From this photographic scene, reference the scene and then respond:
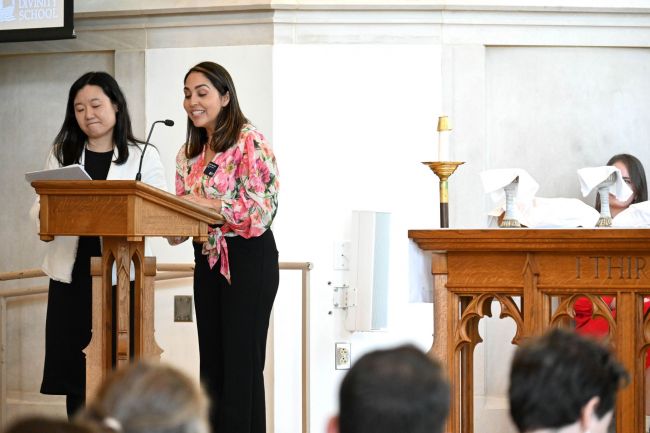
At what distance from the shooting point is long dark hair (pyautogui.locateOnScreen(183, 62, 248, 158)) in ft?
12.4

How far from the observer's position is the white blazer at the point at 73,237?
3699 mm

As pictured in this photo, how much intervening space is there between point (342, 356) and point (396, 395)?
414 cm

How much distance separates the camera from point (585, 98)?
5.78 m

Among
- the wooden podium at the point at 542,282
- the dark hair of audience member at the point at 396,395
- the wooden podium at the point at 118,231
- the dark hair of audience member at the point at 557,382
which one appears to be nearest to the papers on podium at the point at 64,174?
the wooden podium at the point at 118,231

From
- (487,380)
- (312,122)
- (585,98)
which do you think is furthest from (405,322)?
(585,98)

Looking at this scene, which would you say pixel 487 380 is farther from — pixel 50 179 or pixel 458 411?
pixel 50 179

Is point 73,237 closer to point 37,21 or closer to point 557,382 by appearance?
point 37,21

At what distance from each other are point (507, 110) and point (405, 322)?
1.26 metres

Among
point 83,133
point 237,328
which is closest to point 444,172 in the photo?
point 237,328

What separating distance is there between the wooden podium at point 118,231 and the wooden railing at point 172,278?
187 cm

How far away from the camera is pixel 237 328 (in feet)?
12.2

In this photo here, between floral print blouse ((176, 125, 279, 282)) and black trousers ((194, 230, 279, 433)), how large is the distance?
0.15 feet

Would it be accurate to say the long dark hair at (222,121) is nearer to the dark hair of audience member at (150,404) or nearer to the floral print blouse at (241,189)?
the floral print blouse at (241,189)

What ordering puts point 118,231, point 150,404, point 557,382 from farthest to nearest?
point 118,231, point 557,382, point 150,404
